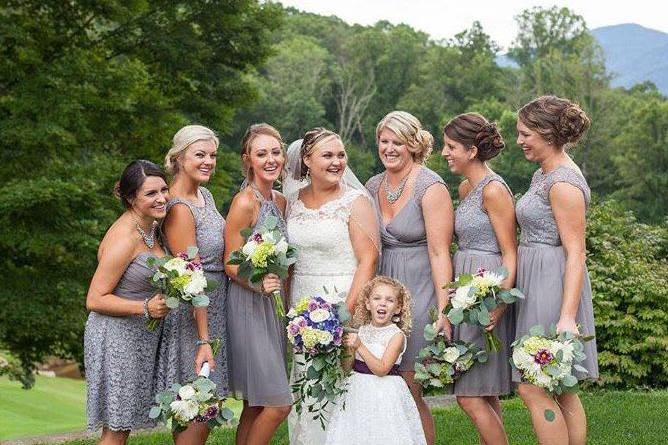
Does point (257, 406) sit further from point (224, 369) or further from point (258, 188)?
point (258, 188)

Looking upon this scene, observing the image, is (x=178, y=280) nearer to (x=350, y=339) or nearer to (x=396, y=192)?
(x=350, y=339)

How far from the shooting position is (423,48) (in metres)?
68.8

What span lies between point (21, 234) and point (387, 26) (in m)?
68.0

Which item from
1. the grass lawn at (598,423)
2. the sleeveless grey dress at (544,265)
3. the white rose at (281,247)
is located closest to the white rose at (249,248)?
the white rose at (281,247)

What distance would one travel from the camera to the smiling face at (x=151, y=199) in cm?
554

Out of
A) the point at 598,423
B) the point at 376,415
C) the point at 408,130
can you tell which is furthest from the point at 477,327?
the point at 598,423

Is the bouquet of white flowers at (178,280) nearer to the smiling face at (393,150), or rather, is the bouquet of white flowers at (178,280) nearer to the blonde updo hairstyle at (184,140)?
the blonde updo hairstyle at (184,140)

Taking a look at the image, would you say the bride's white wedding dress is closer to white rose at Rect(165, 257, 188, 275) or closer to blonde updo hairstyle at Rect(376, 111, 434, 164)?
blonde updo hairstyle at Rect(376, 111, 434, 164)

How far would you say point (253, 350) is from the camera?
613cm

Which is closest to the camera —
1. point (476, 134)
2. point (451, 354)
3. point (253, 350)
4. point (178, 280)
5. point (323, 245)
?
point (178, 280)

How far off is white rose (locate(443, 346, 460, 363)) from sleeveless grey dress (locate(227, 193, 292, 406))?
99 centimetres

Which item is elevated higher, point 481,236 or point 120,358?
point 481,236

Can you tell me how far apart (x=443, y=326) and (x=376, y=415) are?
0.64 metres

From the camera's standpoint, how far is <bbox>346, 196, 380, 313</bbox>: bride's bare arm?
618 centimetres
